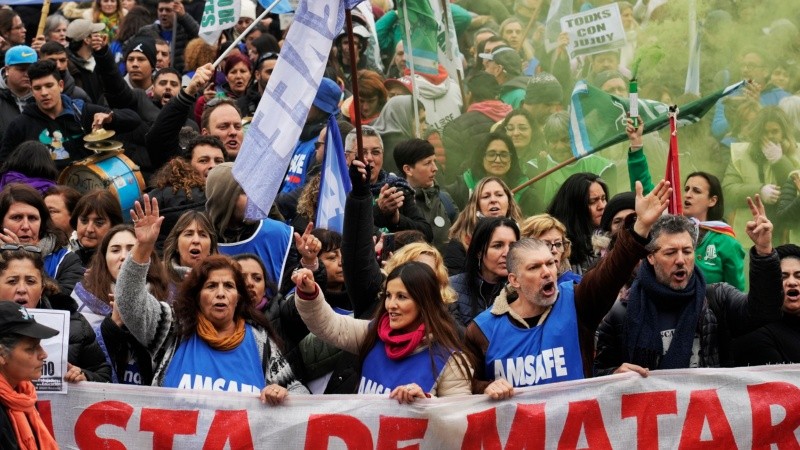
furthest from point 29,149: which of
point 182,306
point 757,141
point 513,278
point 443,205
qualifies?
point 757,141

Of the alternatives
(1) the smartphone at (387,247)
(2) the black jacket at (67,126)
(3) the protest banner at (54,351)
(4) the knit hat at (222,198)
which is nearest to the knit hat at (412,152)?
(1) the smartphone at (387,247)

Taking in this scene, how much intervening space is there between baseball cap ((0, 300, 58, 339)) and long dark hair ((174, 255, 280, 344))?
1.05m

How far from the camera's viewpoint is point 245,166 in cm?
784

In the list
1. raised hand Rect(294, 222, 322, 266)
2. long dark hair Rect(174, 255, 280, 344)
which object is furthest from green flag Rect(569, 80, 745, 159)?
long dark hair Rect(174, 255, 280, 344)

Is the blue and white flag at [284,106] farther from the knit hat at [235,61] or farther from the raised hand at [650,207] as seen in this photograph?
the knit hat at [235,61]

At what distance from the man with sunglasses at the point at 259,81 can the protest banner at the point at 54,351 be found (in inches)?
216

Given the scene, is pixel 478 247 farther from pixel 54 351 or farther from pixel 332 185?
pixel 54 351

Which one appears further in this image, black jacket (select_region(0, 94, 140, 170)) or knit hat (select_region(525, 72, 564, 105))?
knit hat (select_region(525, 72, 564, 105))

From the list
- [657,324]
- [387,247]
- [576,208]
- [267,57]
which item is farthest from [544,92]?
[657,324]

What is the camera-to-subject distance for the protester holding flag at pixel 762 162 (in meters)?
11.5

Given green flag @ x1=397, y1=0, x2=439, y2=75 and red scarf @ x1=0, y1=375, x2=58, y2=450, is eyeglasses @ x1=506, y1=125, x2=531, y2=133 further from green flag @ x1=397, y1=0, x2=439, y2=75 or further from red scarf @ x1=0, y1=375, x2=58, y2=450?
red scarf @ x1=0, y1=375, x2=58, y2=450

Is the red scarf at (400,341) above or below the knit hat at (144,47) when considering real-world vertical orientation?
below

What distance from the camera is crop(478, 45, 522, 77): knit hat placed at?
1255 centimetres

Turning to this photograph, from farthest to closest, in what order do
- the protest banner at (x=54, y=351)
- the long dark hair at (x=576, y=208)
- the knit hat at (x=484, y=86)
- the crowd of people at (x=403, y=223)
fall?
the knit hat at (x=484, y=86)
the long dark hair at (x=576, y=208)
the crowd of people at (x=403, y=223)
the protest banner at (x=54, y=351)
